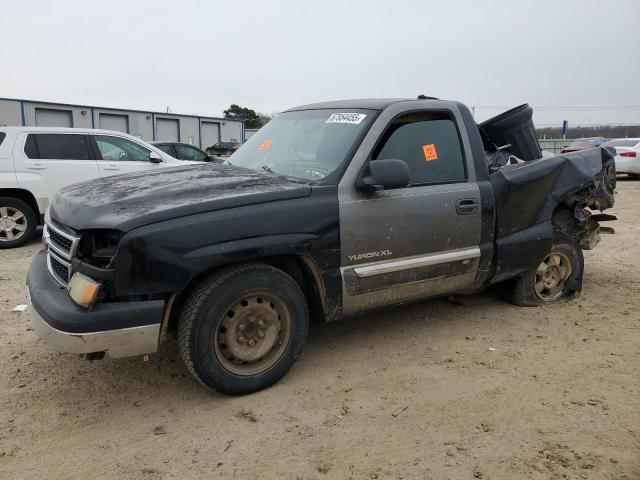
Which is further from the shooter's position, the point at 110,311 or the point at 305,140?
the point at 305,140

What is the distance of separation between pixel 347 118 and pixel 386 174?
76cm

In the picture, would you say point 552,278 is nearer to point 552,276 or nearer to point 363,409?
point 552,276

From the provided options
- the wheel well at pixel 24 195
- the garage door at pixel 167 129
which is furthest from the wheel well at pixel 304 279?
the garage door at pixel 167 129

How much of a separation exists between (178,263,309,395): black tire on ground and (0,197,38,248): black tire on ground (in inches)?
238

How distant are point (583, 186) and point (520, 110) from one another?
935mm

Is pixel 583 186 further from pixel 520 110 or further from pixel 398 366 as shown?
pixel 398 366

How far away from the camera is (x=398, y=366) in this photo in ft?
12.6

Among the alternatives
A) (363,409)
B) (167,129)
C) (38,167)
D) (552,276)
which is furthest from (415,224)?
(167,129)

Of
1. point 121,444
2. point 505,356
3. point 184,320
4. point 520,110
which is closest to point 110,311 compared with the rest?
point 184,320

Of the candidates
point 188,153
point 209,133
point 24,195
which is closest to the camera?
A: point 24,195

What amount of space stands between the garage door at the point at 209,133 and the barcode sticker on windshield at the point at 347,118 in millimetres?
38963

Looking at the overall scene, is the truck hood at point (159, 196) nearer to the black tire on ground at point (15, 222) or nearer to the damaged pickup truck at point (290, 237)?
the damaged pickup truck at point (290, 237)

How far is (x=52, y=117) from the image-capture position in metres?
31.5

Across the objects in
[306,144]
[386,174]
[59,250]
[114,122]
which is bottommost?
[59,250]
